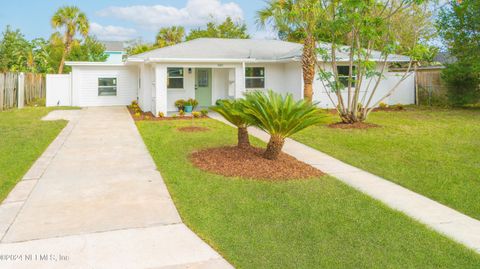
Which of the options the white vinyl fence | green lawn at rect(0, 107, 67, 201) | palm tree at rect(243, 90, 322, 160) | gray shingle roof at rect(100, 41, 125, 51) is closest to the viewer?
green lawn at rect(0, 107, 67, 201)

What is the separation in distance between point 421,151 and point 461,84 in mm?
12236

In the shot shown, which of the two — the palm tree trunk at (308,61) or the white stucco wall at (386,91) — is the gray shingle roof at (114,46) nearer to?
the white stucco wall at (386,91)

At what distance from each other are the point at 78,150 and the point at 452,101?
57.1ft

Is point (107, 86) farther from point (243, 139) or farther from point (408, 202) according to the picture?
point (408, 202)

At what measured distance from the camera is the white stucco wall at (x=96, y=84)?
73.8 ft

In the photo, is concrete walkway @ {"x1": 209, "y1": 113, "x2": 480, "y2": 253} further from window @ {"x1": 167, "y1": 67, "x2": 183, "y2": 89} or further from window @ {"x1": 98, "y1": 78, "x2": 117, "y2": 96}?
window @ {"x1": 98, "y1": 78, "x2": 117, "y2": 96}

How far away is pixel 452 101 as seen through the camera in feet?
66.4

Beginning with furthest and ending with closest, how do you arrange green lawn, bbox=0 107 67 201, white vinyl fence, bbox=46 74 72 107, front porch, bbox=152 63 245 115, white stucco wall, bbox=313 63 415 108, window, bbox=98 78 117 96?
window, bbox=98 78 117 96 < white vinyl fence, bbox=46 74 72 107 < white stucco wall, bbox=313 63 415 108 < front porch, bbox=152 63 245 115 < green lawn, bbox=0 107 67 201

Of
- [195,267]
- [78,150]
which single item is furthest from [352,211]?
[78,150]

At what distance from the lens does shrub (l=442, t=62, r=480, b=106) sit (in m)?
18.9

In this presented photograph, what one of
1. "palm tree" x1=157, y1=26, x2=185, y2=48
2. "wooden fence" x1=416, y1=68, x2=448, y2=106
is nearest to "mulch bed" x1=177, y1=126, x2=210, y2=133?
"wooden fence" x1=416, y1=68, x2=448, y2=106

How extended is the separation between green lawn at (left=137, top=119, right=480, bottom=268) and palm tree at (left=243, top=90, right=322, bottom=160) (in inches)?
43.3

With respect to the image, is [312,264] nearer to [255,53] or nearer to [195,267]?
[195,267]

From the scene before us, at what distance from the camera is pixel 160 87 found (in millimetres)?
17469
